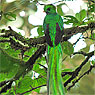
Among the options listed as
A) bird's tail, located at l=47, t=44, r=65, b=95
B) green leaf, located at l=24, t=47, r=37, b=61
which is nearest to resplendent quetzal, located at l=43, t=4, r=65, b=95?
bird's tail, located at l=47, t=44, r=65, b=95

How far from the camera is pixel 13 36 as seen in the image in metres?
0.74

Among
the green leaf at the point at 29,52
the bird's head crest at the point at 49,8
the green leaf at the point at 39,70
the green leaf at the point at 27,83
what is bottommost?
the green leaf at the point at 27,83

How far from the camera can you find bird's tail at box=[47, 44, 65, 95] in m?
0.46

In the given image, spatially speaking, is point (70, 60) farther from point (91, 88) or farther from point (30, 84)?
point (91, 88)

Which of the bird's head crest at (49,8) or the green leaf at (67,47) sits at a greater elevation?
the bird's head crest at (49,8)

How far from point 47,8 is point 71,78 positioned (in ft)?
0.98

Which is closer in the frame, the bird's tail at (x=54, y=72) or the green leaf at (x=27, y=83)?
the bird's tail at (x=54, y=72)

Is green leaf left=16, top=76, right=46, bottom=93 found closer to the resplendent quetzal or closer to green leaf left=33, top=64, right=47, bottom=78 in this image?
green leaf left=33, top=64, right=47, bottom=78

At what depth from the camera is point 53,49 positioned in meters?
0.62

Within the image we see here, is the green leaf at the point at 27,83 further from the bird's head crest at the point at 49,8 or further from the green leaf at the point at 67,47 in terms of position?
the bird's head crest at the point at 49,8

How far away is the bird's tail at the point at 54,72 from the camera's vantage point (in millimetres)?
459

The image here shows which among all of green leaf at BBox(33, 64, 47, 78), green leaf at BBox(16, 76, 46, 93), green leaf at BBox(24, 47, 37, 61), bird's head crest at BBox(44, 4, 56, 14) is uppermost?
bird's head crest at BBox(44, 4, 56, 14)

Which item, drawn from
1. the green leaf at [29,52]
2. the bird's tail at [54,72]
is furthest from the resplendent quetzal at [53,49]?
the green leaf at [29,52]

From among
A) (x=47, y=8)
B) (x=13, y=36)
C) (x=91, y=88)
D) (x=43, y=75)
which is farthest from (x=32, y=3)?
(x=91, y=88)
